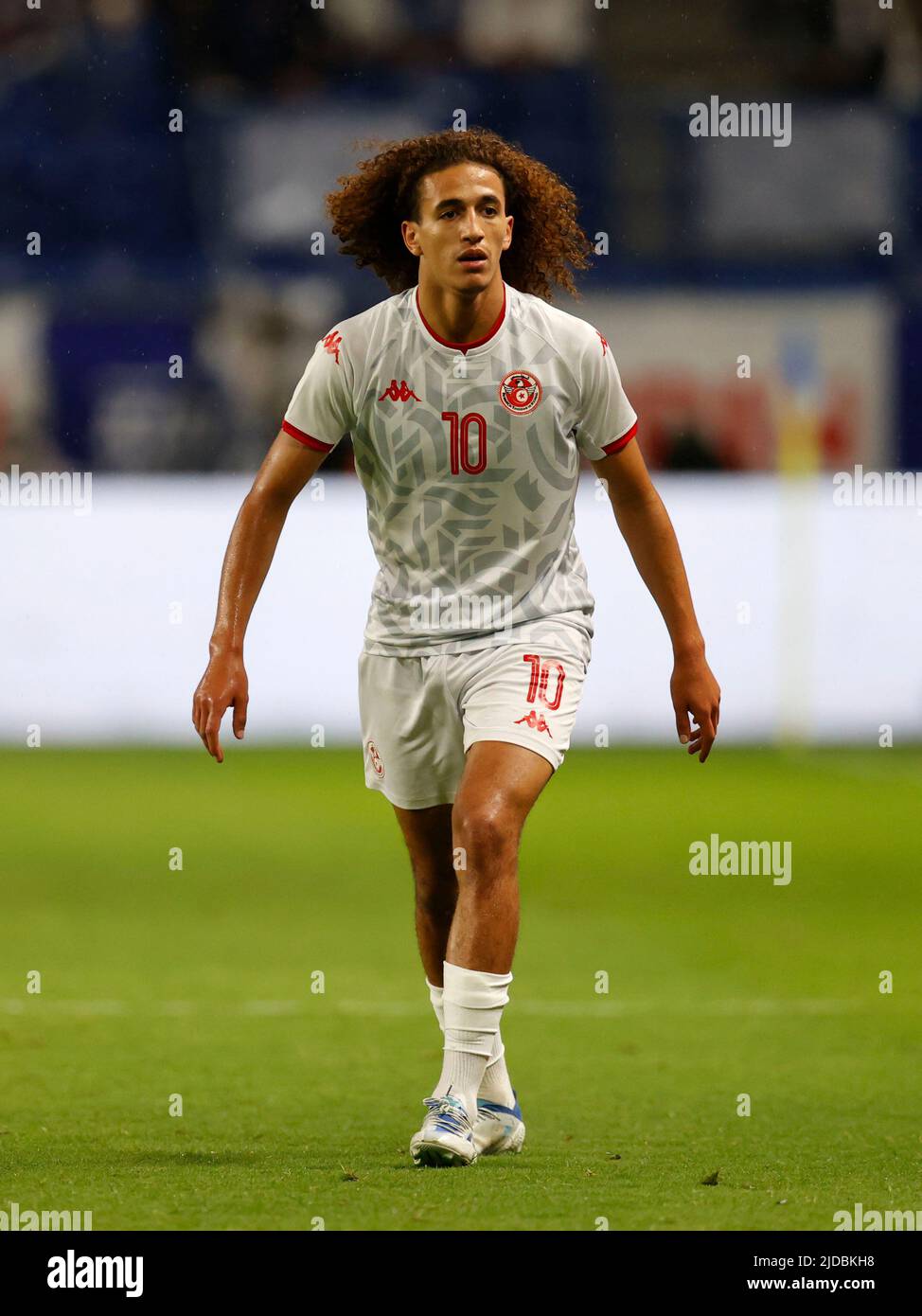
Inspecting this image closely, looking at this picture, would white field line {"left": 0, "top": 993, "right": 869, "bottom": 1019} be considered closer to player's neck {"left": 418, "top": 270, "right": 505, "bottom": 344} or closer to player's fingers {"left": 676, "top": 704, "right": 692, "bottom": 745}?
player's fingers {"left": 676, "top": 704, "right": 692, "bottom": 745}

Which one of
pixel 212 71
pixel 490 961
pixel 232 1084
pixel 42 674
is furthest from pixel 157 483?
pixel 490 961

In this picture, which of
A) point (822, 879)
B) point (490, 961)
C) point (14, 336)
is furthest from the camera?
point (14, 336)

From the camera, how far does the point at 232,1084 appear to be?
5.76 m

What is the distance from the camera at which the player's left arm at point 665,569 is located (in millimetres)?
4996

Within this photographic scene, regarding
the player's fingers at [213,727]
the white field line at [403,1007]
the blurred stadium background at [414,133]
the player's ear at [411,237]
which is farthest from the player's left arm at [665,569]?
the blurred stadium background at [414,133]

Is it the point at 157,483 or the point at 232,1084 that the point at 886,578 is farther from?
the point at 232,1084

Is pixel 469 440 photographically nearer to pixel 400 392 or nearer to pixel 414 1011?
pixel 400 392

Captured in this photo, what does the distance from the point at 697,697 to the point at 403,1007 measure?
2492 mm

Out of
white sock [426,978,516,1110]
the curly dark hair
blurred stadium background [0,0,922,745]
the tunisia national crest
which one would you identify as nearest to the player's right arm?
the tunisia national crest

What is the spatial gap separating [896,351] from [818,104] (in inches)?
107

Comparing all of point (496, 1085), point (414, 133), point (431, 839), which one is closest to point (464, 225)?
point (431, 839)

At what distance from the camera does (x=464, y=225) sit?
4.73m

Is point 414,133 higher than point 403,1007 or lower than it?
higher

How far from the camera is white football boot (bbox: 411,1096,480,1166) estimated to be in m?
4.54
